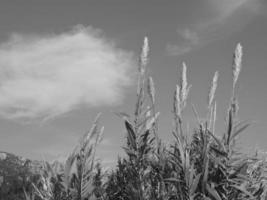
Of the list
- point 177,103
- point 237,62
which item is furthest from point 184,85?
point 237,62

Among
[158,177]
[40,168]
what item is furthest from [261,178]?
[40,168]

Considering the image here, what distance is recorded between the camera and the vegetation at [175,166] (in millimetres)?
3844

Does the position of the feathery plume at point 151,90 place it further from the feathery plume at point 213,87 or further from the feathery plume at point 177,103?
the feathery plume at point 213,87

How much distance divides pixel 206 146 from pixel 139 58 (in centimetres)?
119

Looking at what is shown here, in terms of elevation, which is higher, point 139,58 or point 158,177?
point 139,58

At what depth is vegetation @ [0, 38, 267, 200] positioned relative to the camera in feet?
12.6

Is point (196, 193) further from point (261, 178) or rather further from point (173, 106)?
point (261, 178)

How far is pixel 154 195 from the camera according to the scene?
14.1 ft

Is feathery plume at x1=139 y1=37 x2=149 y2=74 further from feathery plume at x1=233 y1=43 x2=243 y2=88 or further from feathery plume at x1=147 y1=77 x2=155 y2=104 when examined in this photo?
feathery plume at x1=233 y1=43 x2=243 y2=88

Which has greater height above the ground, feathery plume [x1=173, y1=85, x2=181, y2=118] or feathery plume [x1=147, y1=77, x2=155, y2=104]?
feathery plume [x1=147, y1=77, x2=155, y2=104]

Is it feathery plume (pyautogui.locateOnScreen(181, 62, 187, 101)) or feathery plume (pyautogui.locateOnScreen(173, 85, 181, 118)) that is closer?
feathery plume (pyautogui.locateOnScreen(173, 85, 181, 118))

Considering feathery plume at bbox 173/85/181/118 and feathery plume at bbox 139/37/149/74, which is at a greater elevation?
feathery plume at bbox 139/37/149/74

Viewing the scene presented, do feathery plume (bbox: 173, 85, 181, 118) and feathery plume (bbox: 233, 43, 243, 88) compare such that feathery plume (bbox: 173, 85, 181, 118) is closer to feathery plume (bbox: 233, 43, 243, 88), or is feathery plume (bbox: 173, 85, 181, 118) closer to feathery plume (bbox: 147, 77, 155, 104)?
→ feathery plume (bbox: 147, 77, 155, 104)

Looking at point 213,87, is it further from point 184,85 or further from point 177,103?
point 177,103
